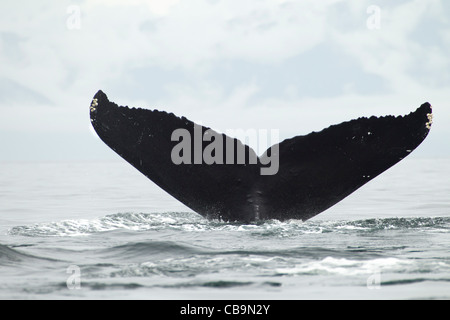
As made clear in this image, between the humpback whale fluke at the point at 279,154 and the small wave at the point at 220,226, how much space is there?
0.36m

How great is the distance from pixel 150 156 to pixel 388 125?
2.14m

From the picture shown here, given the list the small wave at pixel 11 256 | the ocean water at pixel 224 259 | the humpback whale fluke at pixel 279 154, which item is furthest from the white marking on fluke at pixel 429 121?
the small wave at pixel 11 256

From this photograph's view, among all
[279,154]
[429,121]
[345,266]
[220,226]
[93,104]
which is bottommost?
[345,266]

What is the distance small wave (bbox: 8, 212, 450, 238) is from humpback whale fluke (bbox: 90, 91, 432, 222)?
1.17 ft

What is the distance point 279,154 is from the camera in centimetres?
710

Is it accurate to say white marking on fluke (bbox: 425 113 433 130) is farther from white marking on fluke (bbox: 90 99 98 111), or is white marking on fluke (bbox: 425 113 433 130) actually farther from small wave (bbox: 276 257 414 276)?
white marking on fluke (bbox: 90 99 98 111)

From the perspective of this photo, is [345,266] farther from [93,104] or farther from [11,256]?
[93,104]

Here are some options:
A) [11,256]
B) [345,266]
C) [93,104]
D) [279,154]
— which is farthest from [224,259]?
[93,104]

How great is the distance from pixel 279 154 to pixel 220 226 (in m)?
1.01

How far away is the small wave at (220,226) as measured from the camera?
7.46m

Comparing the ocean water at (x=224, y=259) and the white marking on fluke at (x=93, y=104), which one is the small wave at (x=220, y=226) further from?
the white marking on fluke at (x=93, y=104)

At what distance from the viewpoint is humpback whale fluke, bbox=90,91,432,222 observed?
6949 millimetres
